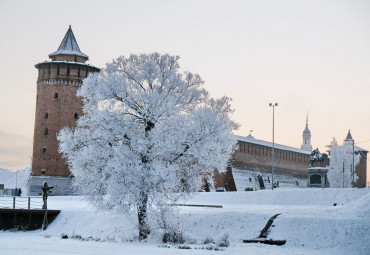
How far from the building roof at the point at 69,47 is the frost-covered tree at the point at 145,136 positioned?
35.7m

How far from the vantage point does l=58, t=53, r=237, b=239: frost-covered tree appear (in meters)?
24.6

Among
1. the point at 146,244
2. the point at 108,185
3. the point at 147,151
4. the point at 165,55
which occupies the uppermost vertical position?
the point at 165,55

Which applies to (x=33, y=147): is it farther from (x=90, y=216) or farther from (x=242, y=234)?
(x=242, y=234)

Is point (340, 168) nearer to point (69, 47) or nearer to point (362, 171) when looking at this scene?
point (362, 171)

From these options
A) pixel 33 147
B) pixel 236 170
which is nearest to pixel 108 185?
pixel 33 147

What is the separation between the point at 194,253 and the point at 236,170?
164 ft

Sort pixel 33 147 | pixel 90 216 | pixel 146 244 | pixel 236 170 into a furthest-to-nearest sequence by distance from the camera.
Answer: pixel 236 170 < pixel 33 147 < pixel 90 216 < pixel 146 244

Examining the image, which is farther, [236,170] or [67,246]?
[236,170]

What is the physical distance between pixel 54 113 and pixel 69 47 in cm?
819

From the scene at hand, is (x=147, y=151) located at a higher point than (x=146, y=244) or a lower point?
higher

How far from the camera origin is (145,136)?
26141 mm

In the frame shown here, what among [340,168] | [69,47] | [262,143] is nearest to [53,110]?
[69,47]

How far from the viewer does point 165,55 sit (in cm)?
2744

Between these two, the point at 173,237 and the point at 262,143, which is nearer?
the point at 173,237
